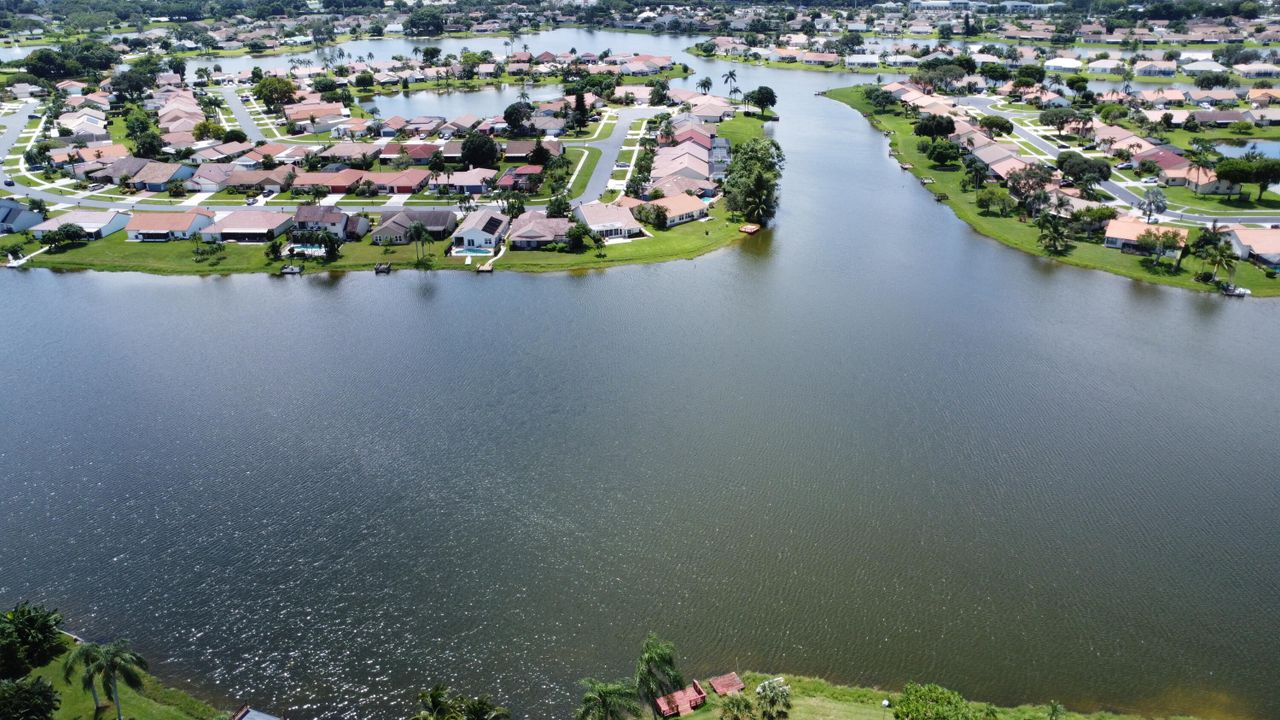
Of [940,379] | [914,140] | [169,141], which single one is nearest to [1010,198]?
[914,140]

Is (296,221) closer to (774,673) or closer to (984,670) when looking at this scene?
(774,673)

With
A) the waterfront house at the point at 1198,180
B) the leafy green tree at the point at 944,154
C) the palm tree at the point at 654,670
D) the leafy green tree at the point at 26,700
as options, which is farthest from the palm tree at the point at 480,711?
the leafy green tree at the point at 944,154

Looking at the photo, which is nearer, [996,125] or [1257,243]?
[1257,243]

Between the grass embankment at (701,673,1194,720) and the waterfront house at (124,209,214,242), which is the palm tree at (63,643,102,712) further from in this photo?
the waterfront house at (124,209,214,242)

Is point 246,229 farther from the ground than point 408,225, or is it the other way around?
Result: point 408,225

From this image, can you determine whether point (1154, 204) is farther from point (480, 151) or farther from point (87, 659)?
point (87, 659)

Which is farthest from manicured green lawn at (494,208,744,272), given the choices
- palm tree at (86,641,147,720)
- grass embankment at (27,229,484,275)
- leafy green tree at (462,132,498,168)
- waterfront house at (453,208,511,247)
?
palm tree at (86,641,147,720)

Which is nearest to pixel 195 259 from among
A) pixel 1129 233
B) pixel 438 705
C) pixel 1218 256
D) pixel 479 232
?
pixel 479 232
